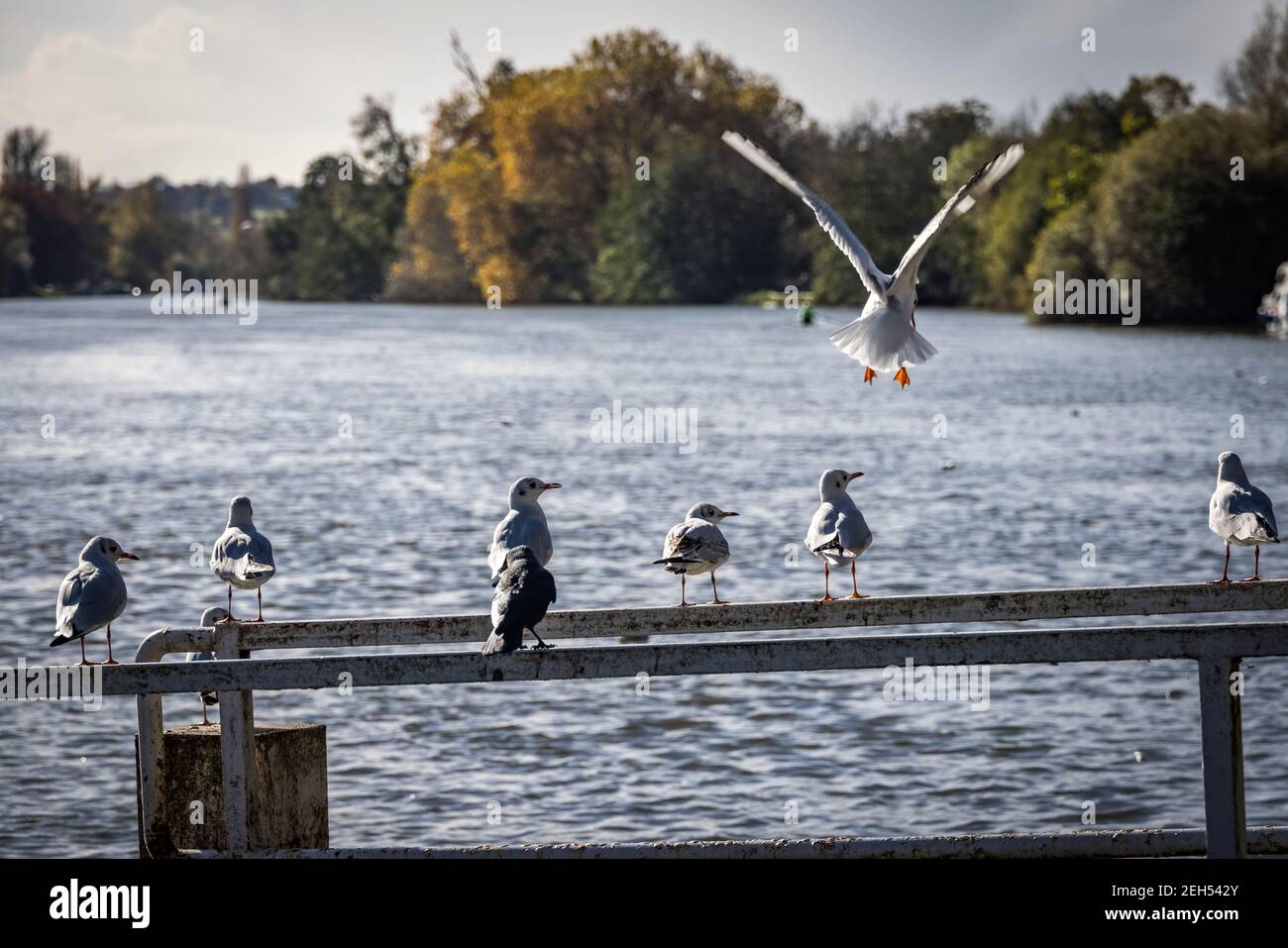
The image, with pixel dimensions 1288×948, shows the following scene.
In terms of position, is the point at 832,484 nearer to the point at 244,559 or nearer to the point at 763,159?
the point at 763,159

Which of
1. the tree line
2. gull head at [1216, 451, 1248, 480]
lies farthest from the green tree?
gull head at [1216, 451, 1248, 480]

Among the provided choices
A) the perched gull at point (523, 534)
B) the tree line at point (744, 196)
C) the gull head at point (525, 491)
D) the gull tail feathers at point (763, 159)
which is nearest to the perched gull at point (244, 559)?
the gull head at point (525, 491)

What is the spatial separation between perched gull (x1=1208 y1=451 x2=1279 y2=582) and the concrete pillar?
4790 mm

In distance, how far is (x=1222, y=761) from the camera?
597 centimetres

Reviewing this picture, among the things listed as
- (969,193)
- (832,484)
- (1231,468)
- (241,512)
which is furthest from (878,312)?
(241,512)

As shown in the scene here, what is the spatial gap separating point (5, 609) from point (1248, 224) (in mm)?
76044

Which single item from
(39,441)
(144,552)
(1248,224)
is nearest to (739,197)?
(1248,224)

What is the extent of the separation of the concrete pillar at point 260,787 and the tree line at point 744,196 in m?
79.7

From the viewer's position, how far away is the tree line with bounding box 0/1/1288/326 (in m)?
86.4

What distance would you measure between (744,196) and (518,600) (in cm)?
12258

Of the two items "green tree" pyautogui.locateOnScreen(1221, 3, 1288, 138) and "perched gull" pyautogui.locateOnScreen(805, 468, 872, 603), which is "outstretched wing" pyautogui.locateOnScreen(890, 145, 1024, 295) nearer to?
"perched gull" pyautogui.locateOnScreen(805, 468, 872, 603)

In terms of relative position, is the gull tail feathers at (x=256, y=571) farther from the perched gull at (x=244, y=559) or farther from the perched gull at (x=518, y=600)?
the perched gull at (x=518, y=600)

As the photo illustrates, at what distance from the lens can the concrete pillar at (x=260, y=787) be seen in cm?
821

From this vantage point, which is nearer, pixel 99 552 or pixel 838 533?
pixel 99 552
